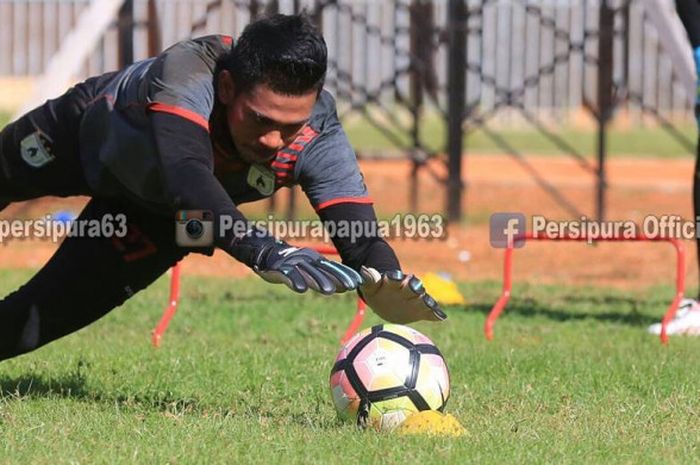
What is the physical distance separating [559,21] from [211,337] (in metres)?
25.6

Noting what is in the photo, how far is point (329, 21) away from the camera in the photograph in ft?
95.0

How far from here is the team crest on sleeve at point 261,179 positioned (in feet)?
19.2

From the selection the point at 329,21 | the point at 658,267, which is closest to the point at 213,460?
the point at 658,267

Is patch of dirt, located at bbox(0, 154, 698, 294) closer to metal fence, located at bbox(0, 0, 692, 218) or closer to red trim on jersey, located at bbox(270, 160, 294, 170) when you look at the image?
metal fence, located at bbox(0, 0, 692, 218)

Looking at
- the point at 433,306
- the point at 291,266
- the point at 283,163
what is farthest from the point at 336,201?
the point at 291,266

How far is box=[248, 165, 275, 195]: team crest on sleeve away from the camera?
586cm

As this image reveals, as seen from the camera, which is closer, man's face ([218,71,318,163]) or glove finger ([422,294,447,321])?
man's face ([218,71,318,163])

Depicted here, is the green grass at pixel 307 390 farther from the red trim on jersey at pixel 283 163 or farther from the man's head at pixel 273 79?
the man's head at pixel 273 79

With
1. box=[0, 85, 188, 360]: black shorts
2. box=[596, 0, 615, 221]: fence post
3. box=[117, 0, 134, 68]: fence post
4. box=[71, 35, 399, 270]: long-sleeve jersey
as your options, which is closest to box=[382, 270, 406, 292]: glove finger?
box=[71, 35, 399, 270]: long-sleeve jersey

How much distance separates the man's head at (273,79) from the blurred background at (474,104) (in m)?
0.66

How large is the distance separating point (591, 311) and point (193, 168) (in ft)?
19.8

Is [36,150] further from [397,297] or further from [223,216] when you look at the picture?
[397,297]

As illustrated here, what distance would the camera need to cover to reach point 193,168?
17.1 ft

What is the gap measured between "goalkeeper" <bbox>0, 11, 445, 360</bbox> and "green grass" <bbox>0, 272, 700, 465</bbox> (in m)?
0.55
